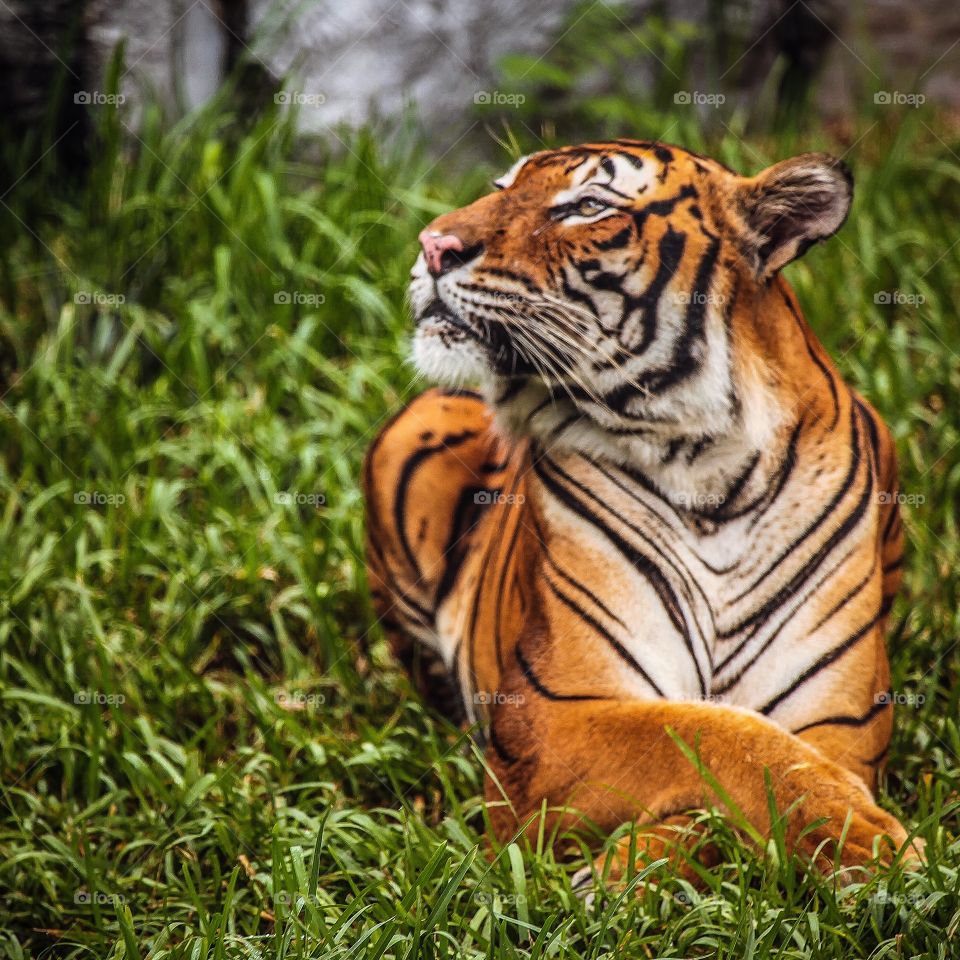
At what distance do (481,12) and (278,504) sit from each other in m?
2.99

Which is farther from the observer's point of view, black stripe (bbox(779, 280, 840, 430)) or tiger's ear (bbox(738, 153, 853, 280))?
black stripe (bbox(779, 280, 840, 430))

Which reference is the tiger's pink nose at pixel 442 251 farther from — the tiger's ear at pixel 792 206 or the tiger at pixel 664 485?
the tiger's ear at pixel 792 206

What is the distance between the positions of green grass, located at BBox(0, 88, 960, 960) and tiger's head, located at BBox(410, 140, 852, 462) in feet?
3.03

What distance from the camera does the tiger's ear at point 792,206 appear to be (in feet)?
8.70

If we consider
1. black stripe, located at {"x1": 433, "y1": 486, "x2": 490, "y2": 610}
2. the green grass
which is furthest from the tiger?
black stripe, located at {"x1": 433, "y1": 486, "x2": 490, "y2": 610}

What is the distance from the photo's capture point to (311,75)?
235 inches

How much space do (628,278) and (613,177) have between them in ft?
0.72

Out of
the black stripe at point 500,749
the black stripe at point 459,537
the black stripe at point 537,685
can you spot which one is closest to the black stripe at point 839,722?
the black stripe at point 537,685

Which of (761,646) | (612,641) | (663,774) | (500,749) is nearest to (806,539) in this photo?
(761,646)

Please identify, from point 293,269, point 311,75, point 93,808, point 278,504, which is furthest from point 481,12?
point 93,808

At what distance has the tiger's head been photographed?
8.80 ft

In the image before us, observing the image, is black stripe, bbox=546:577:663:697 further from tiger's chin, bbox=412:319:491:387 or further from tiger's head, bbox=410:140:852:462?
tiger's chin, bbox=412:319:491:387

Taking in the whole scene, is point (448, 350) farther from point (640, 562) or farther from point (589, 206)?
point (640, 562)

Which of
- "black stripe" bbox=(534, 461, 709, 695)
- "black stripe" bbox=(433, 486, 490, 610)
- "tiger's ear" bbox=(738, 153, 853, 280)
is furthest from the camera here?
"black stripe" bbox=(433, 486, 490, 610)
